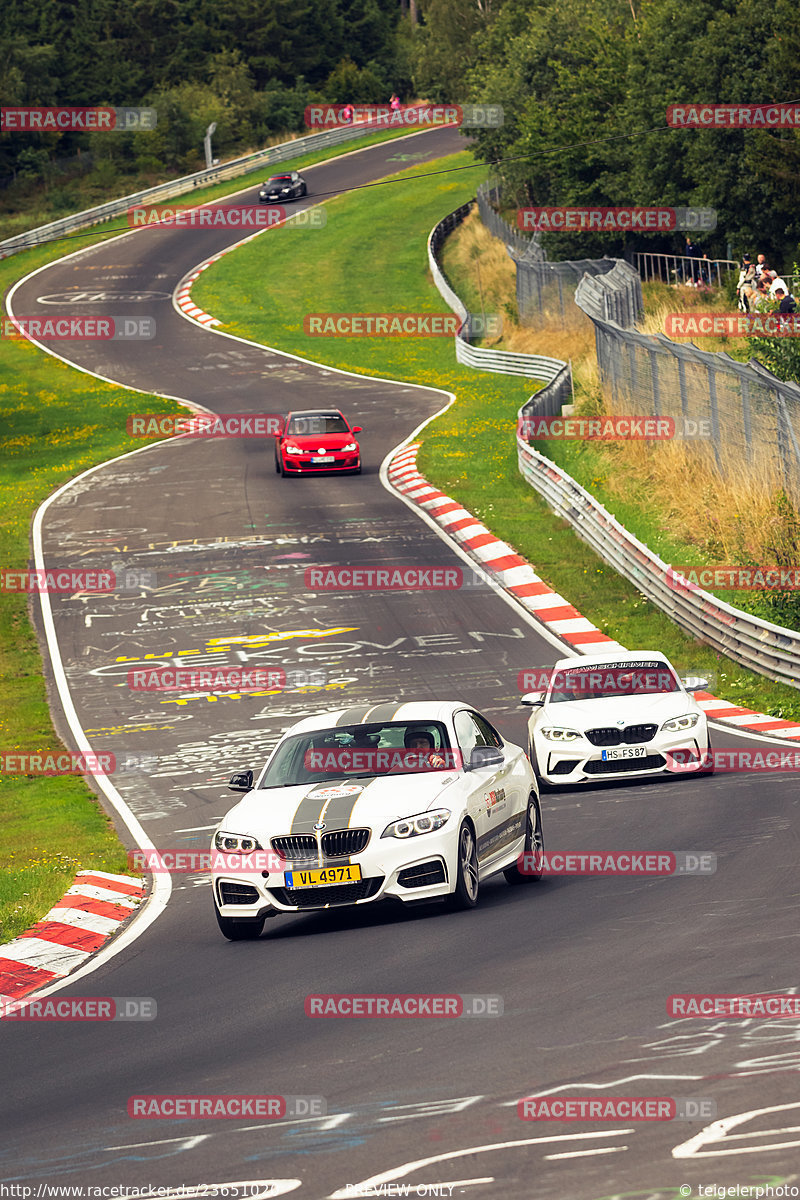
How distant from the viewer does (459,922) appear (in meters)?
11.2

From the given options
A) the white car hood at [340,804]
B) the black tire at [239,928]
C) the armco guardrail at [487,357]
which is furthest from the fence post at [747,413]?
the armco guardrail at [487,357]

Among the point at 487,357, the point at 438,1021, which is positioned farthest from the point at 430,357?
the point at 438,1021

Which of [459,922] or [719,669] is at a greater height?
[459,922]

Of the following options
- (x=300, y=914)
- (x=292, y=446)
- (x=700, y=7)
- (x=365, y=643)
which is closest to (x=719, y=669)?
(x=365, y=643)

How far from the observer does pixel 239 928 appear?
11.7m

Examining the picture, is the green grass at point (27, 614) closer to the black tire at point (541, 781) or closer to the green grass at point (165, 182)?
the black tire at point (541, 781)

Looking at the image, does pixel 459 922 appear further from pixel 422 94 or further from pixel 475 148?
pixel 422 94

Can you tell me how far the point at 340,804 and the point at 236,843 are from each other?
805mm

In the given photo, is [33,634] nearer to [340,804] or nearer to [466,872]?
[340,804]

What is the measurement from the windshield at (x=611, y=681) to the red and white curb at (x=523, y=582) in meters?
1.86

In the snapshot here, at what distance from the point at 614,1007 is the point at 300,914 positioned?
478 cm

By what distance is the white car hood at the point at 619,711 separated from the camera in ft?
55.4

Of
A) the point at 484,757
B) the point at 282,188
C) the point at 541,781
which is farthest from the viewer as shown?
the point at 282,188

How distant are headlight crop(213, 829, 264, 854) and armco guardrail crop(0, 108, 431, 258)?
6720 cm
